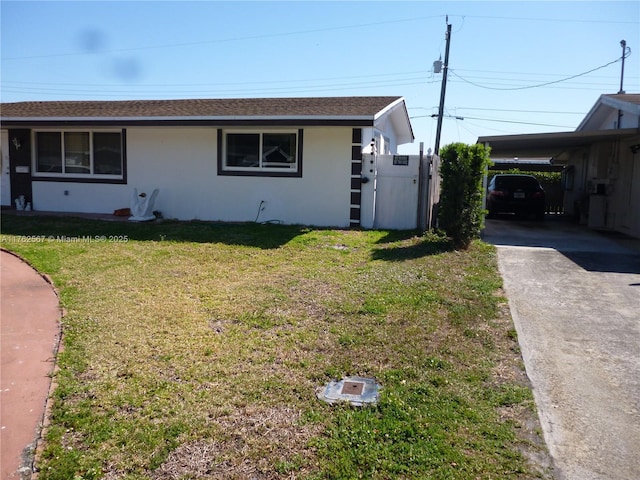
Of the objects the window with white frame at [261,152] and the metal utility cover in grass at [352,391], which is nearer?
the metal utility cover in grass at [352,391]

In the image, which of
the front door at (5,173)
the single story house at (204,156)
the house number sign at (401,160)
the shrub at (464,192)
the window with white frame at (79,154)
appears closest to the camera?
the shrub at (464,192)

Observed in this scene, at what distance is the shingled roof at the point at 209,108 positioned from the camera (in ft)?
41.8

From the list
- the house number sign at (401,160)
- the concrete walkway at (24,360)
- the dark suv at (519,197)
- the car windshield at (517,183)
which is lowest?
the concrete walkway at (24,360)

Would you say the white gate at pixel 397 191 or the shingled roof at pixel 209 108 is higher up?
the shingled roof at pixel 209 108

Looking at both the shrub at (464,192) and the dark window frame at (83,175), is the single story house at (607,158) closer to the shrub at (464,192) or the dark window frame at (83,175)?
the shrub at (464,192)

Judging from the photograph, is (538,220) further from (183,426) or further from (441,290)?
(183,426)

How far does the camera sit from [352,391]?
4168 millimetres

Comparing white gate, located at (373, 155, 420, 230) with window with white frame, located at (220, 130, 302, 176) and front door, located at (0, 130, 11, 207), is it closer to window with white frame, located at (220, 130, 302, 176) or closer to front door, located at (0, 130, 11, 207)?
window with white frame, located at (220, 130, 302, 176)

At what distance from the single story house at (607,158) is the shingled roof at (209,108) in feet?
10.9

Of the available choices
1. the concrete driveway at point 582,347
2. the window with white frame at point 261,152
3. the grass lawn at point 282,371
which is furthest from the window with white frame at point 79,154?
the concrete driveway at point 582,347

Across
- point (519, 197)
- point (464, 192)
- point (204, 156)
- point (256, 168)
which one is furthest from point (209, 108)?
point (519, 197)

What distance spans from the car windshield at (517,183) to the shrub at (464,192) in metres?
8.22

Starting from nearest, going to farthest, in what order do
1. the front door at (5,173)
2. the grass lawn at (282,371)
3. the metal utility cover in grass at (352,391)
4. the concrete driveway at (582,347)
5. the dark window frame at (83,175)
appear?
1. the grass lawn at (282,371)
2. the concrete driveway at (582,347)
3. the metal utility cover in grass at (352,391)
4. the dark window frame at (83,175)
5. the front door at (5,173)

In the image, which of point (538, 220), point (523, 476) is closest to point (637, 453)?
point (523, 476)
